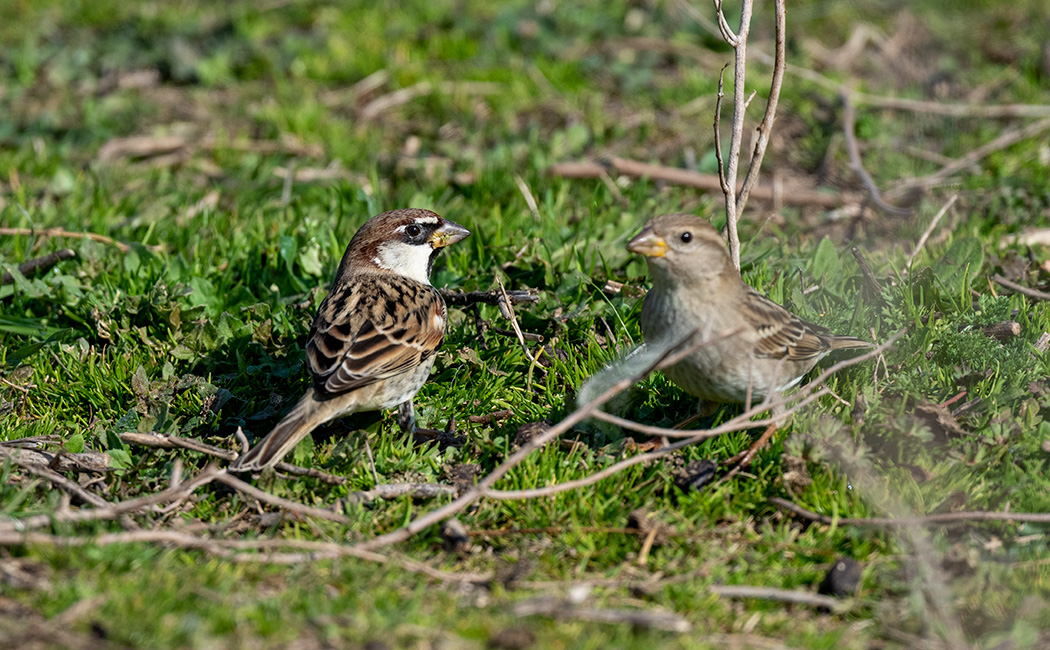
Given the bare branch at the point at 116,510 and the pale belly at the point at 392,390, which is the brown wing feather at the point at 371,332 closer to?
the pale belly at the point at 392,390

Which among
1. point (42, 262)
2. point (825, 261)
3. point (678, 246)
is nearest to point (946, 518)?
point (678, 246)

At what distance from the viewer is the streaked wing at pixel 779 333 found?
537 centimetres

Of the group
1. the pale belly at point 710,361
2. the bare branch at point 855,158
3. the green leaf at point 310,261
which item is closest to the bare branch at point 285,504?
the pale belly at point 710,361

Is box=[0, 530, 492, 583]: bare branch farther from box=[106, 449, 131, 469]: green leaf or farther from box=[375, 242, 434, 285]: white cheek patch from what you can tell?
box=[375, 242, 434, 285]: white cheek patch

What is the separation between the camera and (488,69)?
10.5m

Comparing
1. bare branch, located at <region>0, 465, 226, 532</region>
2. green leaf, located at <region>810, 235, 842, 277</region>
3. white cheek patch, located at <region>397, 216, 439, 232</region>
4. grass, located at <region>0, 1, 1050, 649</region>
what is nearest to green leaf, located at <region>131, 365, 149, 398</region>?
grass, located at <region>0, 1, 1050, 649</region>

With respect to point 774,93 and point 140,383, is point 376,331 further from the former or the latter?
point 774,93

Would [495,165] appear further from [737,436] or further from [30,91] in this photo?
[30,91]

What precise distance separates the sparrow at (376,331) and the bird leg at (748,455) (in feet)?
5.71

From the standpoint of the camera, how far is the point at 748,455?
17.3ft

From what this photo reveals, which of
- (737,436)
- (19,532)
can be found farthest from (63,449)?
(737,436)

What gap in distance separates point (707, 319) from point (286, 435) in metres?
2.20

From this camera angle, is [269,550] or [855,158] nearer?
[269,550]

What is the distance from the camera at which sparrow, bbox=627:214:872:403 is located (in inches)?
202
